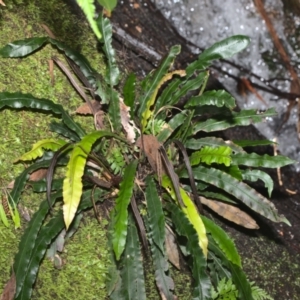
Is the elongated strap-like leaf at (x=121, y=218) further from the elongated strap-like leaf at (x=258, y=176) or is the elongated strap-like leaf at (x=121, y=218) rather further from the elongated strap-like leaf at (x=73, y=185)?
the elongated strap-like leaf at (x=258, y=176)

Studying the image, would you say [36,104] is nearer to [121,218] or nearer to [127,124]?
[127,124]

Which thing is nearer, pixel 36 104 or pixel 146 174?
pixel 36 104

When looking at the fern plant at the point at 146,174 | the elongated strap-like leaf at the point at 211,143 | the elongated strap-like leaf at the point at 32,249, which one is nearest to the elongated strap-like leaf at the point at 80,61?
the fern plant at the point at 146,174

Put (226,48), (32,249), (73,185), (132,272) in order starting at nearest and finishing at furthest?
(73,185)
(32,249)
(132,272)
(226,48)

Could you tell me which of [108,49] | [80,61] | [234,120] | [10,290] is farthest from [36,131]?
[234,120]

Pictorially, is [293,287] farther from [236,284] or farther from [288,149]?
[288,149]

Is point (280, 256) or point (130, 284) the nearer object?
point (130, 284)

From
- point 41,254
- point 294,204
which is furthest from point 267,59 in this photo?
point 41,254
